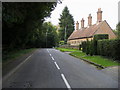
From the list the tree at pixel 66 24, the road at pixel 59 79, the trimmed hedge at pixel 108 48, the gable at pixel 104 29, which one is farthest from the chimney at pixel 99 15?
the road at pixel 59 79

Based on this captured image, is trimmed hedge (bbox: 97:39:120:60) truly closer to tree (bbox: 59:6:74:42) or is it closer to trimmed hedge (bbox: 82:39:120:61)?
trimmed hedge (bbox: 82:39:120:61)

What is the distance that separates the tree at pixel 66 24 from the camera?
104812mm

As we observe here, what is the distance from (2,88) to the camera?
782 centimetres

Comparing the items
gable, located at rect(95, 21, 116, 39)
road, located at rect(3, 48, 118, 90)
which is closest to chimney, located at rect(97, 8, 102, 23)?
gable, located at rect(95, 21, 116, 39)

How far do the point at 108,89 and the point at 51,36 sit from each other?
83.3m

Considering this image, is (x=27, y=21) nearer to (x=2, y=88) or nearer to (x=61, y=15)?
(x=2, y=88)

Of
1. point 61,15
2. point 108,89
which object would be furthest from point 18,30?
point 61,15

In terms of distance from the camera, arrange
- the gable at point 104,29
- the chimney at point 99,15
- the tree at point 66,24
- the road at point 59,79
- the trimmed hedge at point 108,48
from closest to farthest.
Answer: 1. the road at point 59,79
2. the trimmed hedge at point 108,48
3. the gable at point 104,29
4. the chimney at point 99,15
5. the tree at point 66,24

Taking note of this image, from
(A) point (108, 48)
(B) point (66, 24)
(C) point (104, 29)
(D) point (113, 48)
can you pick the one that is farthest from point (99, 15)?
(D) point (113, 48)

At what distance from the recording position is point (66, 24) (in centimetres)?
10581

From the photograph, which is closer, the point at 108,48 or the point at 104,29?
the point at 108,48

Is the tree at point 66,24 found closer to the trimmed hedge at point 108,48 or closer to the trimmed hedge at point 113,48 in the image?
the trimmed hedge at point 108,48

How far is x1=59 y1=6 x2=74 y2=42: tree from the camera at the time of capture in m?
105

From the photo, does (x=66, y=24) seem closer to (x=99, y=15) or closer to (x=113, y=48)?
(x=99, y=15)
